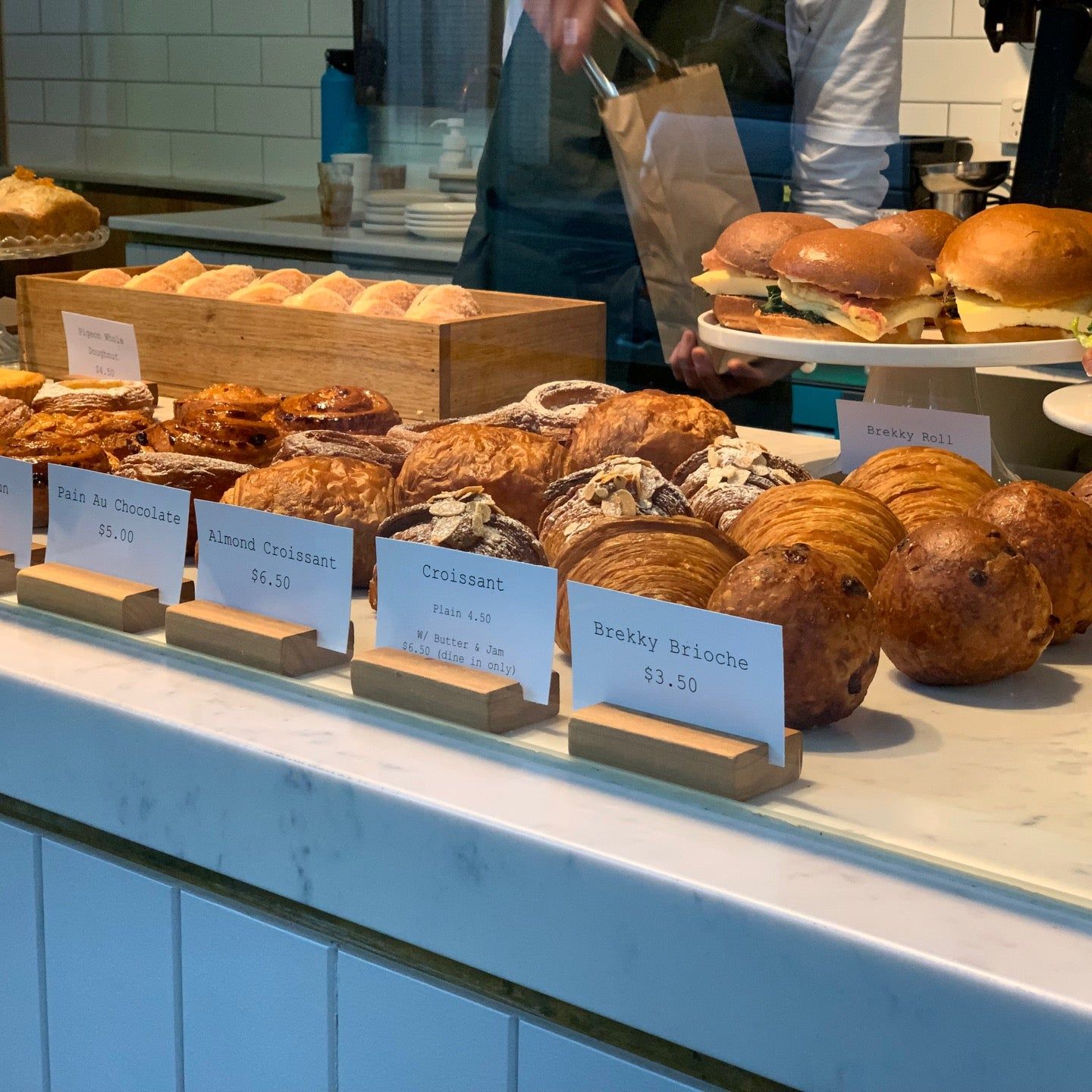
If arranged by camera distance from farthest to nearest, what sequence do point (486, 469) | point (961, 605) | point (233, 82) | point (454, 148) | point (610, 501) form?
1. point (454, 148)
2. point (233, 82)
3. point (486, 469)
4. point (610, 501)
5. point (961, 605)

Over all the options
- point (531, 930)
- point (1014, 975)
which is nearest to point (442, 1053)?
point (531, 930)

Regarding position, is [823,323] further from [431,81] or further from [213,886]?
[213,886]

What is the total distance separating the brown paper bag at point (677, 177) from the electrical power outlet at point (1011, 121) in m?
0.26

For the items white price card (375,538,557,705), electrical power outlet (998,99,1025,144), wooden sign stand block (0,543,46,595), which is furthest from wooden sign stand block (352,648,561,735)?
electrical power outlet (998,99,1025,144)

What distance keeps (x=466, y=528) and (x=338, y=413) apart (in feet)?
1.30

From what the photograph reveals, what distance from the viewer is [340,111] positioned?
1.40 meters

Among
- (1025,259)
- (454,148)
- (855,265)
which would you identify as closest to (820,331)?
(855,265)

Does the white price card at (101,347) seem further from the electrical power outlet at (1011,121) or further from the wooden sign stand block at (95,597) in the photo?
the electrical power outlet at (1011,121)

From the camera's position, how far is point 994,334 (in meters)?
1.27

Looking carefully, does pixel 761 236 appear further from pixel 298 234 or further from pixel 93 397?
pixel 93 397

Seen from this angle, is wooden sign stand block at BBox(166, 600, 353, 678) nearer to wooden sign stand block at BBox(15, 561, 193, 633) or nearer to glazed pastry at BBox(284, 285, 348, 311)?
wooden sign stand block at BBox(15, 561, 193, 633)

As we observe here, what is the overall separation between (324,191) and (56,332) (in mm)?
460

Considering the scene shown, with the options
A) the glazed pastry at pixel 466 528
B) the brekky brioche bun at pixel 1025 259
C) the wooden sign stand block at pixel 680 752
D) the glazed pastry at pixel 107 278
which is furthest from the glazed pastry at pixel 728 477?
the glazed pastry at pixel 107 278

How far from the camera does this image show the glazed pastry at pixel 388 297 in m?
1.45
